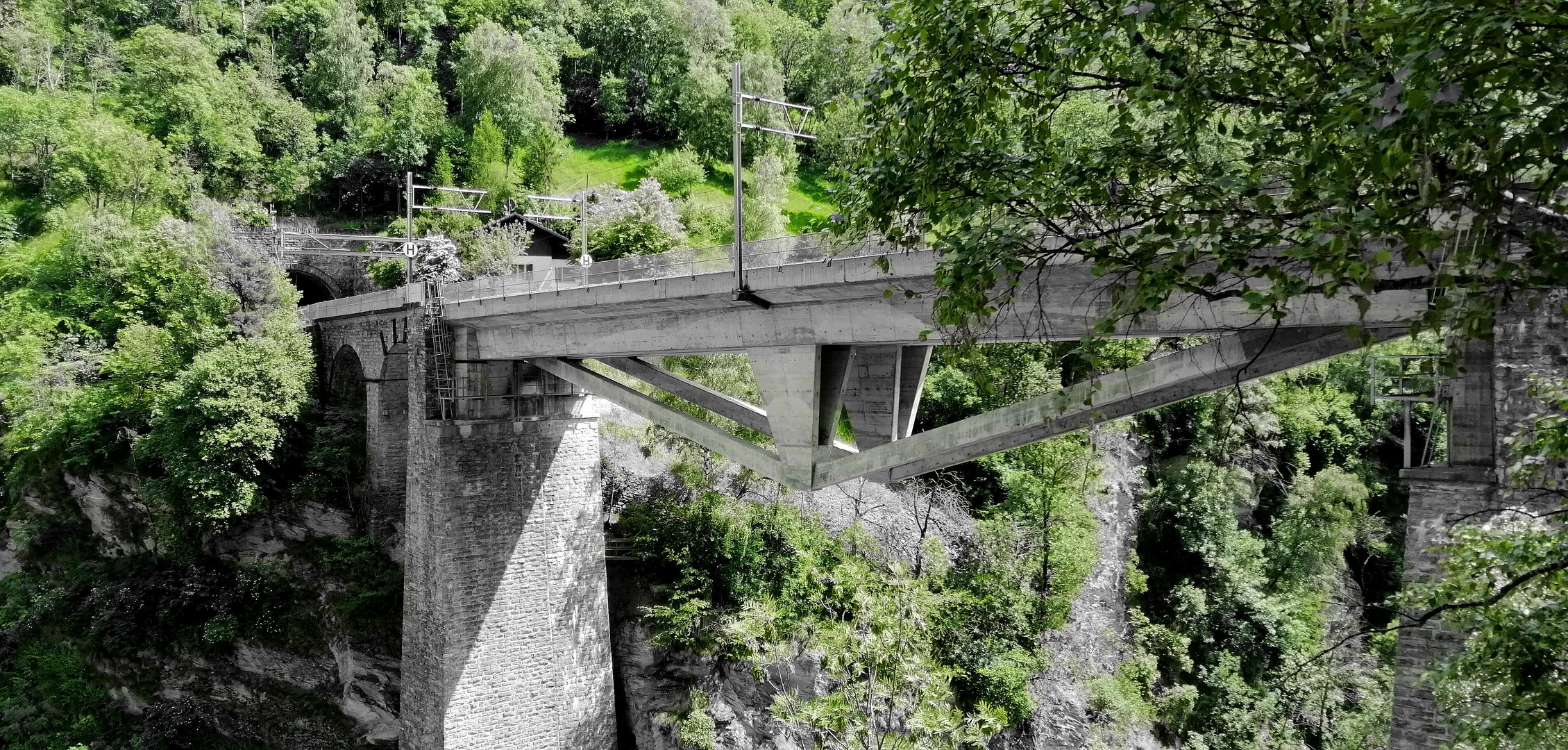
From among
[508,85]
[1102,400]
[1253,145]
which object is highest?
[508,85]

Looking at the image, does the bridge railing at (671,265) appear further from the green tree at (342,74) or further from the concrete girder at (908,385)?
the green tree at (342,74)

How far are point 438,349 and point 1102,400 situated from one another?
11.5 meters

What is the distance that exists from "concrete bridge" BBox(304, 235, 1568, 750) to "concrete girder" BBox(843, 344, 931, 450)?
3 cm

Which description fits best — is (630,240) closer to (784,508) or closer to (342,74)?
(784,508)

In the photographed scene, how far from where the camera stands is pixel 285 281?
850 inches

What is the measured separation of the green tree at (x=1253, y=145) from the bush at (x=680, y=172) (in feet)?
97.4

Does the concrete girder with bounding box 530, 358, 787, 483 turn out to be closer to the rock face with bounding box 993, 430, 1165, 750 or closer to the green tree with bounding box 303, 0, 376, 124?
the rock face with bounding box 993, 430, 1165, 750

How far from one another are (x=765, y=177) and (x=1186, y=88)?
86.0 feet

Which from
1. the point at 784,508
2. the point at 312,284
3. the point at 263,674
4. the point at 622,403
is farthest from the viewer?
the point at 312,284

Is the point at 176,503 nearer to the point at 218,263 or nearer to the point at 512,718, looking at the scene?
the point at 218,263

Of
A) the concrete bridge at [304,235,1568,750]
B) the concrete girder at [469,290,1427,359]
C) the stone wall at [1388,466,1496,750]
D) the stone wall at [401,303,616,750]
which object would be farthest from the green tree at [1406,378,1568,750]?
the stone wall at [401,303,616,750]

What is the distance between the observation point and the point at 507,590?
14586mm

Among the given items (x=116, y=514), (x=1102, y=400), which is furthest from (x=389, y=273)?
(x=1102, y=400)

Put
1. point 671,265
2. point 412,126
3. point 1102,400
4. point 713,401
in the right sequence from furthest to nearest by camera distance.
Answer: point 412,126 < point 713,401 < point 671,265 < point 1102,400
